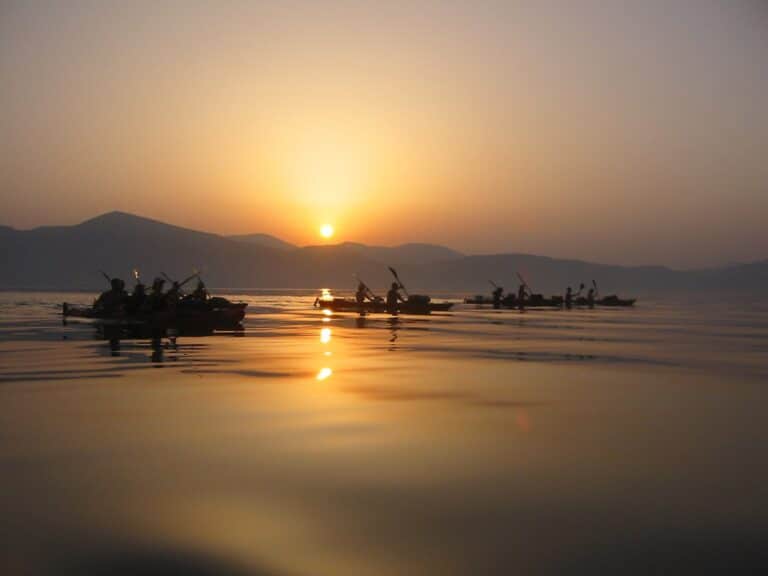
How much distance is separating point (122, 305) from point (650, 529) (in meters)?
69.5

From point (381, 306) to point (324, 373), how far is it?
7226 cm

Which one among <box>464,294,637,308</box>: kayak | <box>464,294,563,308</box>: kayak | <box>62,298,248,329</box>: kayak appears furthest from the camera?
<box>464,294,637,308</box>: kayak

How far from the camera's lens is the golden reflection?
104 ft

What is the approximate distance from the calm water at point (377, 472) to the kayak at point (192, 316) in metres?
31.6

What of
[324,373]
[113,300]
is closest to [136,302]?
[113,300]

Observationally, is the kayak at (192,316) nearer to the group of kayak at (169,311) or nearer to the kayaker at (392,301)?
the group of kayak at (169,311)

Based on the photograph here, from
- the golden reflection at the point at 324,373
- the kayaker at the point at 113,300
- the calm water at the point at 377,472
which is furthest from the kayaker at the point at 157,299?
the golden reflection at the point at 324,373

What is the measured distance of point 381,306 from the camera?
106 metres

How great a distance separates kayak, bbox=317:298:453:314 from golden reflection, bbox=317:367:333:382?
66.4 meters

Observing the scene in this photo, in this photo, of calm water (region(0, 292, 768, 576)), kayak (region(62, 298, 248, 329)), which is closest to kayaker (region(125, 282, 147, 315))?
kayak (region(62, 298, 248, 329))

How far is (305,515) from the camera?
43.5ft

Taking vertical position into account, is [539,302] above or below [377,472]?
above

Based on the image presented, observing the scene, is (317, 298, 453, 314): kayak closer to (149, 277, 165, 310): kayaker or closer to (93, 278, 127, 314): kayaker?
(93, 278, 127, 314): kayaker

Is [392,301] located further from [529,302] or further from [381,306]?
[529,302]
